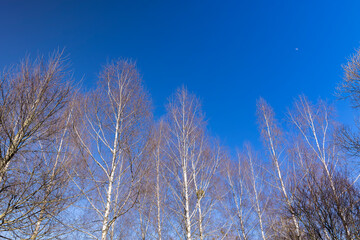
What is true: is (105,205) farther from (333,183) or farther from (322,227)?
(333,183)

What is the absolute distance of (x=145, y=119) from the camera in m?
5.79

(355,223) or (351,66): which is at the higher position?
(351,66)

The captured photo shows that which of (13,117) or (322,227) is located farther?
(322,227)

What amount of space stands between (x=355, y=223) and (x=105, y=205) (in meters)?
5.84

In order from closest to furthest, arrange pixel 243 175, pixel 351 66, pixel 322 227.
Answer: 1. pixel 322 227
2. pixel 351 66
3. pixel 243 175

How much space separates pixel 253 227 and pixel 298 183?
18.5 feet

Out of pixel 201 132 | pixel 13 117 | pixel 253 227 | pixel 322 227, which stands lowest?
pixel 322 227

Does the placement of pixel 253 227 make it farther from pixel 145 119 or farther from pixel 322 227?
pixel 145 119

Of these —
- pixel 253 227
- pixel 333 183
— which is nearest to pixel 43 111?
pixel 333 183

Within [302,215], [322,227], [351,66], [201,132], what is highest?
[351,66]

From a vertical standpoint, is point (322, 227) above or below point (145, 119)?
below

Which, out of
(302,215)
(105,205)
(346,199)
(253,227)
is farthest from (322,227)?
(253,227)

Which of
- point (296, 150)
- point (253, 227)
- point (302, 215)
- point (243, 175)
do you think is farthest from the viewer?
point (243, 175)

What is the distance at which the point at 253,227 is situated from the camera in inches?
404
